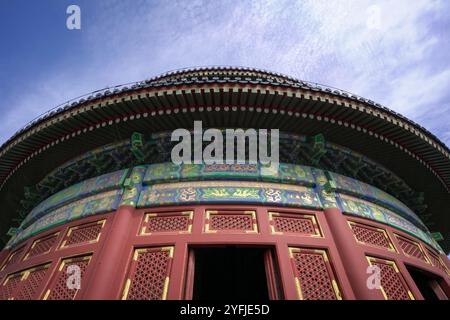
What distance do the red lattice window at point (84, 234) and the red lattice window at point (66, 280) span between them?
0.34m

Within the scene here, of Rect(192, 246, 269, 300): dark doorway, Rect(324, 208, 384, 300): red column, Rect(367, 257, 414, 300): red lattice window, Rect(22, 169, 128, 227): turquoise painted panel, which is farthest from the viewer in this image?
Rect(192, 246, 269, 300): dark doorway

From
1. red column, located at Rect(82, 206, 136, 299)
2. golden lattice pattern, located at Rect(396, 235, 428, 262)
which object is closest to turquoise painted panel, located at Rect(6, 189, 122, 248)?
red column, located at Rect(82, 206, 136, 299)

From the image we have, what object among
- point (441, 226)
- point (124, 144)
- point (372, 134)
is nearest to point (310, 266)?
point (372, 134)

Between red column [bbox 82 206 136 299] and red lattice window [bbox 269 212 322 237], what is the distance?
2.36 metres

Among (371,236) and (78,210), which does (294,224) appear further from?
(78,210)

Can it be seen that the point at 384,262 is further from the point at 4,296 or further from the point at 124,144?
the point at 4,296

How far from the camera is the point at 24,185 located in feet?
23.8

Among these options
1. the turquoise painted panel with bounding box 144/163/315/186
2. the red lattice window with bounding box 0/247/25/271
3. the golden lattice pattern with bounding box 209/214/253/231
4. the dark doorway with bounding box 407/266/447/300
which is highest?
the turquoise painted panel with bounding box 144/163/315/186

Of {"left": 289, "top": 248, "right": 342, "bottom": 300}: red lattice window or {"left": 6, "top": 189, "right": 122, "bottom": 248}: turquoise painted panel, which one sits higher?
{"left": 6, "top": 189, "right": 122, "bottom": 248}: turquoise painted panel

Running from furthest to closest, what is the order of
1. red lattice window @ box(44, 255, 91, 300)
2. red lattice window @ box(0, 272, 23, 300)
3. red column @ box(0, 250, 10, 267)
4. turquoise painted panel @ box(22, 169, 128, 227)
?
1. red column @ box(0, 250, 10, 267)
2. turquoise painted panel @ box(22, 169, 128, 227)
3. red lattice window @ box(0, 272, 23, 300)
4. red lattice window @ box(44, 255, 91, 300)

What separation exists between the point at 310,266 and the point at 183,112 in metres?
3.43

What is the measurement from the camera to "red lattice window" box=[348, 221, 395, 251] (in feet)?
17.1

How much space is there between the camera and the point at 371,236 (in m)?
5.38

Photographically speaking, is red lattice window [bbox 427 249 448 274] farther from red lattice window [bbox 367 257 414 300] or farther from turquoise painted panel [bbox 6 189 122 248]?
turquoise painted panel [bbox 6 189 122 248]
